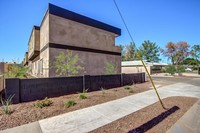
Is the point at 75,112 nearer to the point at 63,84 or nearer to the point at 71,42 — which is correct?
the point at 63,84

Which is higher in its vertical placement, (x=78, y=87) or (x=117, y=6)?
(x=117, y=6)

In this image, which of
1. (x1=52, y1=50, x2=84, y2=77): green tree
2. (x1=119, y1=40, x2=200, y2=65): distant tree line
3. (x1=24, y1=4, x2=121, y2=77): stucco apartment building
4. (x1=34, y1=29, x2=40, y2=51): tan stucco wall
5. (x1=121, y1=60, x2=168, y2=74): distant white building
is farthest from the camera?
→ (x1=119, y1=40, x2=200, y2=65): distant tree line

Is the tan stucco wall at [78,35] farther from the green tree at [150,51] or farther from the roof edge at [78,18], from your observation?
the green tree at [150,51]

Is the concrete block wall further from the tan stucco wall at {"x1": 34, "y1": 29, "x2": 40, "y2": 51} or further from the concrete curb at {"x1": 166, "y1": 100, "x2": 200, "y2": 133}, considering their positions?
the tan stucco wall at {"x1": 34, "y1": 29, "x2": 40, "y2": 51}

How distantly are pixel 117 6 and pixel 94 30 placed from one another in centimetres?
846

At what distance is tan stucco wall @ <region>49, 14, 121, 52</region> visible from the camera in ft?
31.0

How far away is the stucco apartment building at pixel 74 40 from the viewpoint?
930 cm

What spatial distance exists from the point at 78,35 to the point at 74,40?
0.73m

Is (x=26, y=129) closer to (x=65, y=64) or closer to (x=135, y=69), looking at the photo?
(x=65, y=64)

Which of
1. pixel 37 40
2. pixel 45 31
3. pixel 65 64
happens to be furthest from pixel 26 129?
pixel 37 40

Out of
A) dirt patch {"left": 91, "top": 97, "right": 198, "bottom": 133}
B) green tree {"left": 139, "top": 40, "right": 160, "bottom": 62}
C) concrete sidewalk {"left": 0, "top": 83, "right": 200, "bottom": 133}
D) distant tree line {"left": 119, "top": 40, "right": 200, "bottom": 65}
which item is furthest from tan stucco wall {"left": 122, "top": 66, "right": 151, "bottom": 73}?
concrete sidewalk {"left": 0, "top": 83, "right": 200, "bottom": 133}

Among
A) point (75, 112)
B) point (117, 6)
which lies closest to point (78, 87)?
point (75, 112)

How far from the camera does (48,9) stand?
9227mm

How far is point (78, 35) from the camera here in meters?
11.0
